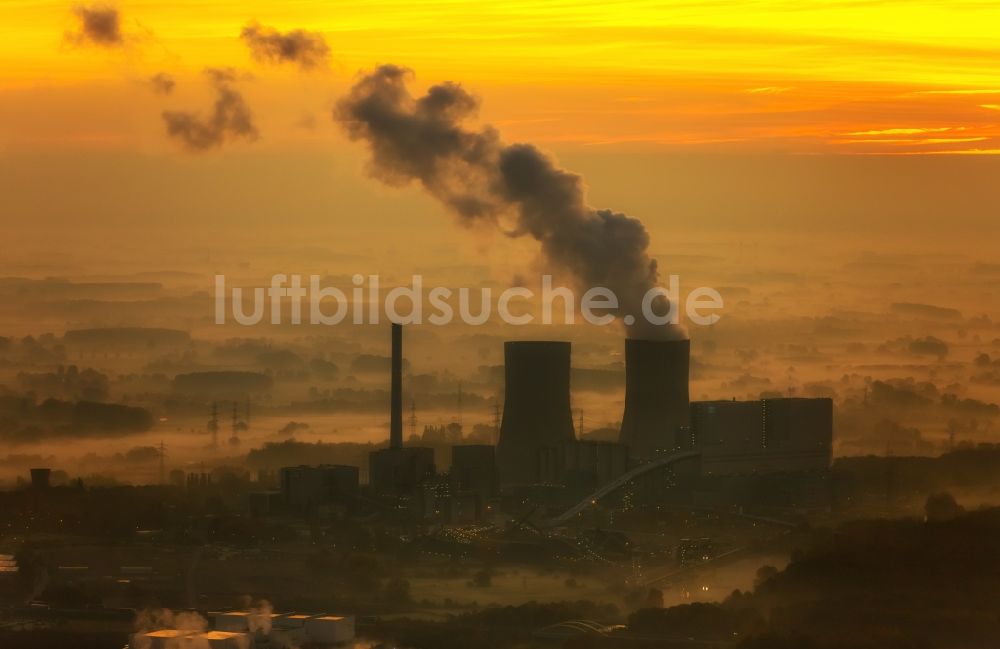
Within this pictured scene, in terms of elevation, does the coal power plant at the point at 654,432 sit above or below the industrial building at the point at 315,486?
above

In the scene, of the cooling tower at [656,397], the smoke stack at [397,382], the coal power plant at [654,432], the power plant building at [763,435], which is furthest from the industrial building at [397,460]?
the power plant building at [763,435]

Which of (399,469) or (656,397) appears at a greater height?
(656,397)

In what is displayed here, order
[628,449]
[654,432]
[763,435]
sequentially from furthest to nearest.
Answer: [763,435] < [628,449] < [654,432]

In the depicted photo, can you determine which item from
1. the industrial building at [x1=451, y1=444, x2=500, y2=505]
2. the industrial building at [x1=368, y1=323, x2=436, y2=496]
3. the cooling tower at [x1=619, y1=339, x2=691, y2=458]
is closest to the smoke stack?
the industrial building at [x1=368, y1=323, x2=436, y2=496]

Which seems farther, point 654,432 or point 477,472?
point 477,472

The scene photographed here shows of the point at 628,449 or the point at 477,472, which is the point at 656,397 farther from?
the point at 477,472

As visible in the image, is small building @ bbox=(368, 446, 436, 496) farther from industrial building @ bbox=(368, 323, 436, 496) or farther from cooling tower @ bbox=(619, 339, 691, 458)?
cooling tower @ bbox=(619, 339, 691, 458)

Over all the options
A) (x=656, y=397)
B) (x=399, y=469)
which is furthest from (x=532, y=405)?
(x=399, y=469)

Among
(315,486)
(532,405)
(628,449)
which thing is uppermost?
(532,405)

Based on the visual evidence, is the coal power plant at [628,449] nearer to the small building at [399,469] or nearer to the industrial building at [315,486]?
the small building at [399,469]
